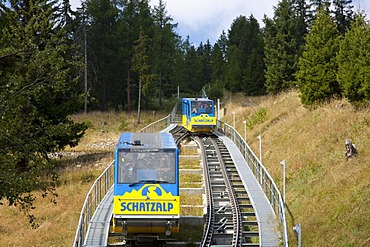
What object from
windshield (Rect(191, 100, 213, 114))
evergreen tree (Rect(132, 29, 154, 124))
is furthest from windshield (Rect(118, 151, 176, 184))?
evergreen tree (Rect(132, 29, 154, 124))

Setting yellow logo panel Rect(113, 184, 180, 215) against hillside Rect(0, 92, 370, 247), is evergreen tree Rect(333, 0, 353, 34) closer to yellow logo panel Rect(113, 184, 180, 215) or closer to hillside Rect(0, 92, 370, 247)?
hillside Rect(0, 92, 370, 247)

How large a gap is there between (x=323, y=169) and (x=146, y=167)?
8.17m

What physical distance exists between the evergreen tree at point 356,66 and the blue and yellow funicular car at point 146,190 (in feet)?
40.1

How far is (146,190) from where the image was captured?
13.8 m

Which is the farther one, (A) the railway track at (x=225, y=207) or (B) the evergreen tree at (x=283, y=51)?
(B) the evergreen tree at (x=283, y=51)

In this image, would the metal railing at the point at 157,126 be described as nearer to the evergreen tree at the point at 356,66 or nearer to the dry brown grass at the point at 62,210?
the dry brown grass at the point at 62,210

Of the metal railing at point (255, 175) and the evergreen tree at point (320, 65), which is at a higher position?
the evergreen tree at point (320, 65)

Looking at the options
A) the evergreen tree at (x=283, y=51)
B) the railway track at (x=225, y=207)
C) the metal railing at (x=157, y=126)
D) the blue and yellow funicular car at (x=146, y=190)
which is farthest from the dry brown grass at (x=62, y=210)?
the evergreen tree at (x=283, y=51)

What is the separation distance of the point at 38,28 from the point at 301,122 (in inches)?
630

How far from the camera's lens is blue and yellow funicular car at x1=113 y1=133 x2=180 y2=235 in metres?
13.8

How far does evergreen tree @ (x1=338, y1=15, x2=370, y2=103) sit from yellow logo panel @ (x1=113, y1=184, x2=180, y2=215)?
12.5 metres

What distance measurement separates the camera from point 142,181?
13.9m

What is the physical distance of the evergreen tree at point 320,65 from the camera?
27.8 metres

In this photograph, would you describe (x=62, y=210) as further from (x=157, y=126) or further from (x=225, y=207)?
(x=157, y=126)
